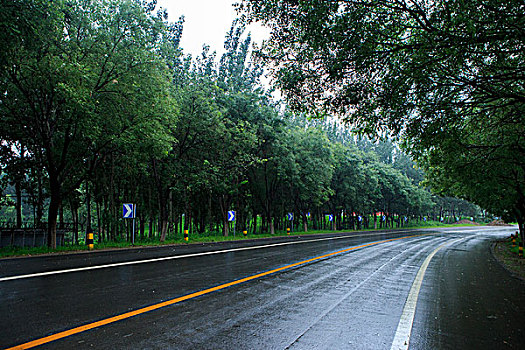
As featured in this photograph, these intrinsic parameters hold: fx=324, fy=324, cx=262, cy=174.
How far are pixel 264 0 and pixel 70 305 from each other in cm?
769

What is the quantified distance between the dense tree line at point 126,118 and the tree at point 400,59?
6.99 ft

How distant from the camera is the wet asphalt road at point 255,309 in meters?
3.83

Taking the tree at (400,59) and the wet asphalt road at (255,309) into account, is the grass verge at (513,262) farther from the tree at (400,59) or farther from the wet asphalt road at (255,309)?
the tree at (400,59)

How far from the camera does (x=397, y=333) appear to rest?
4273 mm

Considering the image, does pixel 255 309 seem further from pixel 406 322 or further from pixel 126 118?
pixel 126 118

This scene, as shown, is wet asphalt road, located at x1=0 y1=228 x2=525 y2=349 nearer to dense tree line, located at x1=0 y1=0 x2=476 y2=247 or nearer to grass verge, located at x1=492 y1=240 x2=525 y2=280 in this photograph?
grass verge, located at x1=492 y1=240 x2=525 y2=280

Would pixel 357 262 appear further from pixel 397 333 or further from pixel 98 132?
pixel 98 132

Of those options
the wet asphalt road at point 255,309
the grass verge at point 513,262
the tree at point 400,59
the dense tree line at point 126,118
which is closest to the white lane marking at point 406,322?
the wet asphalt road at point 255,309

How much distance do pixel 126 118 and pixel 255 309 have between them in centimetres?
Result: 1375

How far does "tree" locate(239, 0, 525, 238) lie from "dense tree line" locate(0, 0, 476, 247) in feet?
6.99

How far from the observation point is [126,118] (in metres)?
16.0

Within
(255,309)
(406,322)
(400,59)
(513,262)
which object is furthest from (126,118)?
(513,262)

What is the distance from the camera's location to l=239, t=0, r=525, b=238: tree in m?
6.41

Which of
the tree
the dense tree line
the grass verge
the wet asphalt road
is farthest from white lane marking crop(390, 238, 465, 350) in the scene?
the dense tree line
